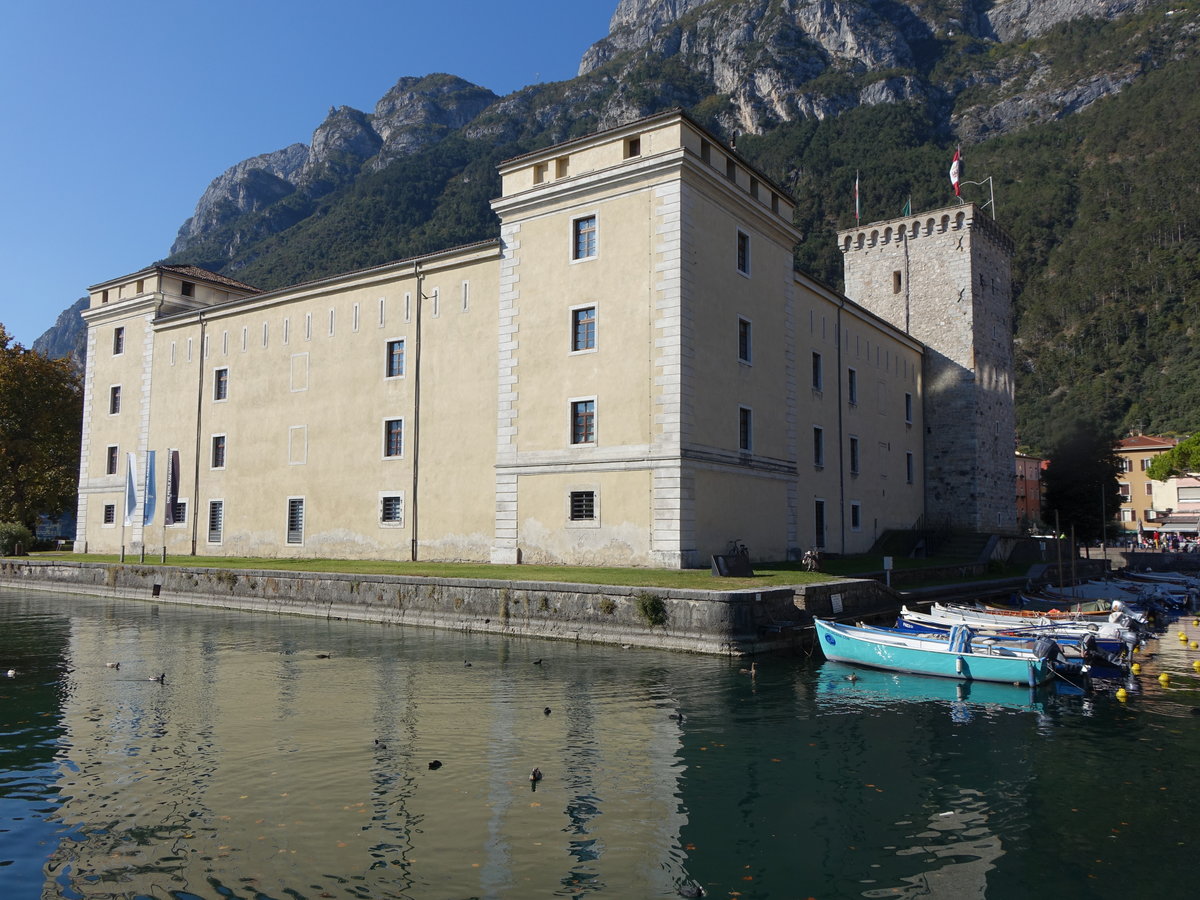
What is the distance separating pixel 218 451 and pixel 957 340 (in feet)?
141

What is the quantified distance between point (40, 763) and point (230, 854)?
494 cm

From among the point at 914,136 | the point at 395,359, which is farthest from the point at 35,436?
the point at 914,136

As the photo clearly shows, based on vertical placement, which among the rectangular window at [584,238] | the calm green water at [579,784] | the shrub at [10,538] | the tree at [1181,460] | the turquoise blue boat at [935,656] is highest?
the rectangular window at [584,238]

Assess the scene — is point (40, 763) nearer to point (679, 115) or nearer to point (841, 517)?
point (679, 115)

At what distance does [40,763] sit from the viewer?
11.2 metres

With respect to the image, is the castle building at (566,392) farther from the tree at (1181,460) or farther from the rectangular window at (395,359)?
the tree at (1181,460)

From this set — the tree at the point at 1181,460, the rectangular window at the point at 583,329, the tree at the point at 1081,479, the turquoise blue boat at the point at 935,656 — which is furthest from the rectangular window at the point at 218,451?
the tree at the point at 1181,460

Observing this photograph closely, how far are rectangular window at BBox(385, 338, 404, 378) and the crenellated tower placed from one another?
3272 centimetres

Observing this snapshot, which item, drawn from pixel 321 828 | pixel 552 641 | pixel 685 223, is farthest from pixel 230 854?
pixel 685 223

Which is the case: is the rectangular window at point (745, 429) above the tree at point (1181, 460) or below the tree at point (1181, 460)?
below

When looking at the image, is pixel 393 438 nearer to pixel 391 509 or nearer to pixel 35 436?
pixel 391 509

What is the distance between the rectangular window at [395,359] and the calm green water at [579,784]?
2047 cm

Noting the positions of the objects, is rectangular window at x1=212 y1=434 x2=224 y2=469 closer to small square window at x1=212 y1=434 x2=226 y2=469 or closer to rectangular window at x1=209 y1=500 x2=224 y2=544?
small square window at x1=212 y1=434 x2=226 y2=469

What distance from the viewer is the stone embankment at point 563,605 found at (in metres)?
20.5
